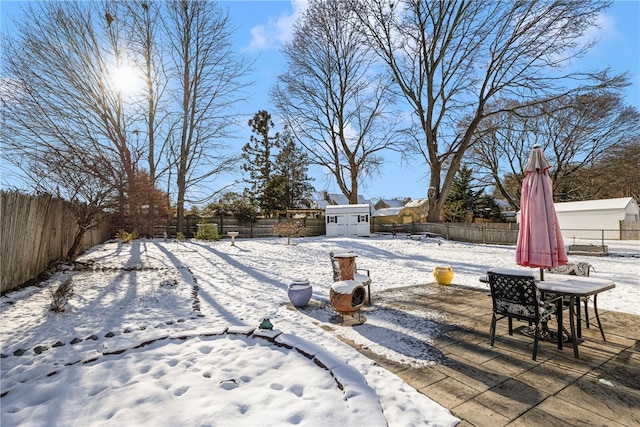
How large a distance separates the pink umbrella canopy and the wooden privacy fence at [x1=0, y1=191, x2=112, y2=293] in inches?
303

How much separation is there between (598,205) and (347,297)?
2441 centimetres

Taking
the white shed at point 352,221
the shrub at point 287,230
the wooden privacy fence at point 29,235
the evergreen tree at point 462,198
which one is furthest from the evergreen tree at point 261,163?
the wooden privacy fence at point 29,235

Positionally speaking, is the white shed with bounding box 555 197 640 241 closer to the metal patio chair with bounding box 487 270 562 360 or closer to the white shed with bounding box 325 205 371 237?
the white shed with bounding box 325 205 371 237

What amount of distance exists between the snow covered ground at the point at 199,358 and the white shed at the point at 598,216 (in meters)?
17.9

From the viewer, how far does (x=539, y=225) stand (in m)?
3.71

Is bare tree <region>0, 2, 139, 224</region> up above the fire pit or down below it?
above

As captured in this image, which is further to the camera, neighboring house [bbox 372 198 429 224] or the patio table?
neighboring house [bbox 372 198 429 224]

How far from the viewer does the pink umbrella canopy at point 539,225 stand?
3625 millimetres

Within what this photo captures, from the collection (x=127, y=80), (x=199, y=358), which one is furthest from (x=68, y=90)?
(x=199, y=358)

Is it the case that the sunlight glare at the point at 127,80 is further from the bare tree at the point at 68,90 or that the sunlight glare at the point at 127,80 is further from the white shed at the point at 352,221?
the white shed at the point at 352,221

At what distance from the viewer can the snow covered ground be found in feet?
7.04

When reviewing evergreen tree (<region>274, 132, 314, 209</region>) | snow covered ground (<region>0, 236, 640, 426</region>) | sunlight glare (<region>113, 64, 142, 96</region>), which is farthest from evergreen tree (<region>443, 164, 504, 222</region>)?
sunlight glare (<region>113, 64, 142, 96</region>)

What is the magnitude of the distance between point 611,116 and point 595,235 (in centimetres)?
841

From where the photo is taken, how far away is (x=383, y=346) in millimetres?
3320
